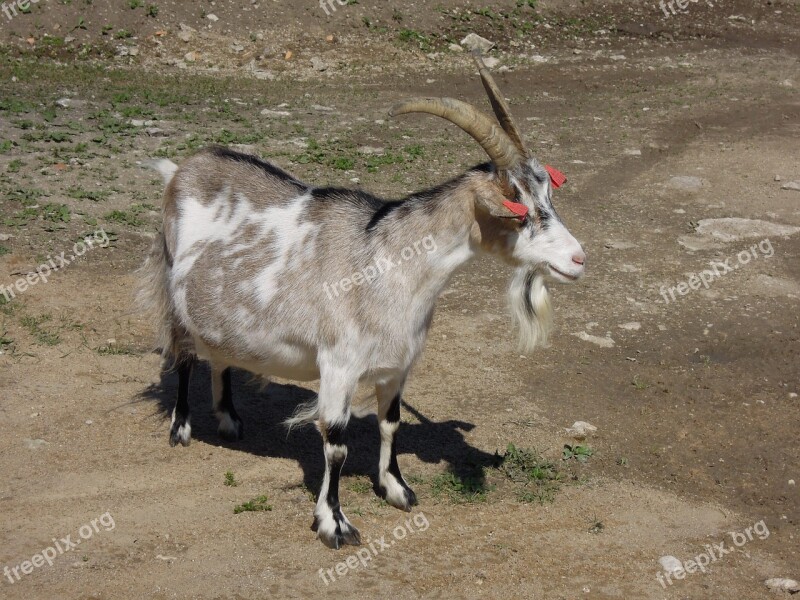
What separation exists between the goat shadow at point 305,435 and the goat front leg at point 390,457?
0.74 feet

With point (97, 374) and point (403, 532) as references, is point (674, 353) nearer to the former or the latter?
point (403, 532)

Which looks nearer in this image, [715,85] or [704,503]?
[704,503]

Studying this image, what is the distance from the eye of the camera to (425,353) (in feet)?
25.6

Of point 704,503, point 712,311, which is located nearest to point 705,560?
point 704,503

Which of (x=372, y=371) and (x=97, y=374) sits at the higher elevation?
(x=372, y=371)

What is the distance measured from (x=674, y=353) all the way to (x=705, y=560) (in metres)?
2.58

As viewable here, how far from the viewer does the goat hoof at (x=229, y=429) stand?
21.7 ft

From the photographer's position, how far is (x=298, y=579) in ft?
16.9

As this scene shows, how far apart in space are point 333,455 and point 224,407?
4.46 ft

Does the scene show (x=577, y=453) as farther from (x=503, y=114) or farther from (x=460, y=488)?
(x=503, y=114)

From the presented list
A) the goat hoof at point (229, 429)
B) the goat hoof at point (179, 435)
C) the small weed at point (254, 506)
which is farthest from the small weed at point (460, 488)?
the goat hoof at point (179, 435)

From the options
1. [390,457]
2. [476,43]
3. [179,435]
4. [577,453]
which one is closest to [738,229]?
[577,453]

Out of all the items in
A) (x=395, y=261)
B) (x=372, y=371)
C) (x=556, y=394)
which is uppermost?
(x=395, y=261)

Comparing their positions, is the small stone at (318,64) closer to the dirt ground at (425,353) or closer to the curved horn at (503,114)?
the dirt ground at (425,353)
